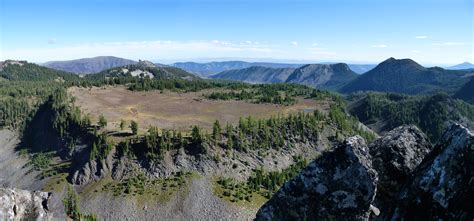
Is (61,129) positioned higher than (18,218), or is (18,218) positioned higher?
(18,218)

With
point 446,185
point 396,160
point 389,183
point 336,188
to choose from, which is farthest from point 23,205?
point 446,185

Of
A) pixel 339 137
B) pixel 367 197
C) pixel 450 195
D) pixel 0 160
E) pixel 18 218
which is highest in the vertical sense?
pixel 450 195

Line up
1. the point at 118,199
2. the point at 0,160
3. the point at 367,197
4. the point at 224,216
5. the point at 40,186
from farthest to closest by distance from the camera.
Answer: the point at 0,160, the point at 40,186, the point at 118,199, the point at 224,216, the point at 367,197

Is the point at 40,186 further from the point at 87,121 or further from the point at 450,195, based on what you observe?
the point at 450,195

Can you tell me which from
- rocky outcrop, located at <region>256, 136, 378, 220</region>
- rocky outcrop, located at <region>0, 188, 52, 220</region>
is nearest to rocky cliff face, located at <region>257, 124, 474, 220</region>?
rocky outcrop, located at <region>256, 136, 378, 220</region>

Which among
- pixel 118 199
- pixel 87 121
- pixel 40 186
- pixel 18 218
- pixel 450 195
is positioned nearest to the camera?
pixel 450 195

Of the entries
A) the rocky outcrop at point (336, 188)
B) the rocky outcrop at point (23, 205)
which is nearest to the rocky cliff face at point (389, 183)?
the rocky outcrop at point (336, 188)

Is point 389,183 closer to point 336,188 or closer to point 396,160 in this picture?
point 396,160

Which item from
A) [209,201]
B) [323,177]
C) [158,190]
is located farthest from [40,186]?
[323,177]
